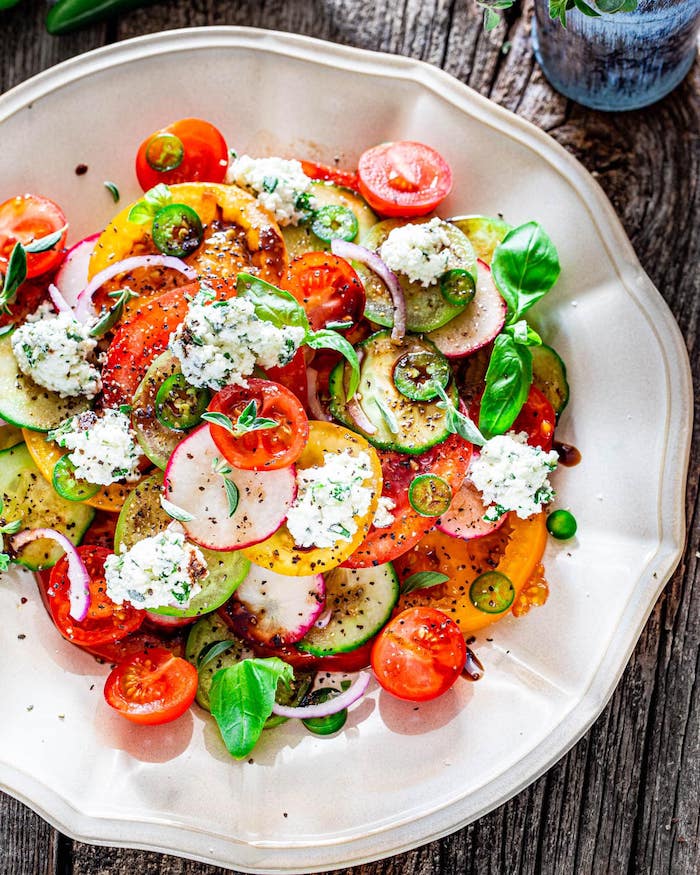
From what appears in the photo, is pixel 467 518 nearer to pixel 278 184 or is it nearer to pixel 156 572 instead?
pixel 156 572

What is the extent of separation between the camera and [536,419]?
2.48 meters

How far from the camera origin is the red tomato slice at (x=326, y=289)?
7.81 ft

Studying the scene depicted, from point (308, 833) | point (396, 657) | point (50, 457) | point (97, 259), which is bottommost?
point (308, 833)

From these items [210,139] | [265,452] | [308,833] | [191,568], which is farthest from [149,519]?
[210,139]

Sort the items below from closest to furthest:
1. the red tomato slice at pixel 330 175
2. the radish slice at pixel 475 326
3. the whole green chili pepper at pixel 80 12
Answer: the radish slice at pixel 475 326 → the red tomato slice at pixel 330 175 → the whole green chili pepper at pixel 80 12

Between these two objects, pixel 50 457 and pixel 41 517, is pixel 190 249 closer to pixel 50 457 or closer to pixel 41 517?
pixel 50 457

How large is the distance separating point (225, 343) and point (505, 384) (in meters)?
0.77

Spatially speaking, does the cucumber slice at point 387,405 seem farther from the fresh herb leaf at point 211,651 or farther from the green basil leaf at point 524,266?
the fresh herb leaf at point 211,651

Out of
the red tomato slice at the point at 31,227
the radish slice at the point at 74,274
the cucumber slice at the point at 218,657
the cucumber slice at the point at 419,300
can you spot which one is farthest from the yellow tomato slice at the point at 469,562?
the red tomato slice at the point at 31,227

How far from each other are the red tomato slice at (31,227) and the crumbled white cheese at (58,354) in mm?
203

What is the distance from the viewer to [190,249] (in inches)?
95.7

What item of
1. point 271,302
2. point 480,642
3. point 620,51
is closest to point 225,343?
point 271,302

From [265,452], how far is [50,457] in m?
0.63

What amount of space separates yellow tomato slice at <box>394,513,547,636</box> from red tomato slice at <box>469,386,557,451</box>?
0.22 metres
